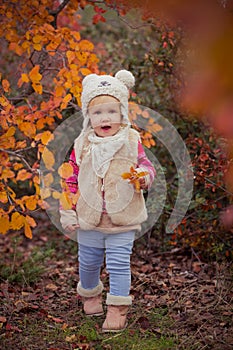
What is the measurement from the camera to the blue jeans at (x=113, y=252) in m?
3.27

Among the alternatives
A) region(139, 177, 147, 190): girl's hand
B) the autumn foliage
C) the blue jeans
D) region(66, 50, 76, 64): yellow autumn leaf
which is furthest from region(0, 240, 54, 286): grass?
region(66, 50, 76, 64): yellow autumn leaf

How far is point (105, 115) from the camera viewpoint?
328 centimetres

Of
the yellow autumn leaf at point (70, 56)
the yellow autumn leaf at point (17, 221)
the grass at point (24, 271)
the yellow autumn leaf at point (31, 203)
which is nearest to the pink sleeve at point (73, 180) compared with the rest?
the yellow autumn leaf at point (31, 203)

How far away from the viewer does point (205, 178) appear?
406cm

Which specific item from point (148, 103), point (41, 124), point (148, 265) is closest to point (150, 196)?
point (148, 265)

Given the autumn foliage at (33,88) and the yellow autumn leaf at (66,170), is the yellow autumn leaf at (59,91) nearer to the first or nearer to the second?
the autumn foliage at (33,88)

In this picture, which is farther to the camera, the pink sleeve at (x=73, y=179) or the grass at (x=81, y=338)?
the pink sleeve at (x=73, y=179)

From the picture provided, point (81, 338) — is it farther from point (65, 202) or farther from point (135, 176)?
point (135, 176)

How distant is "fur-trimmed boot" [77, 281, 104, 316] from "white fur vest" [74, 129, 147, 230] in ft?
1.59

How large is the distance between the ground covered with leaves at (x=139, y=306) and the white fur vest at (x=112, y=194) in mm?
655

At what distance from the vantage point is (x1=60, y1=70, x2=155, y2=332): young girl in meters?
3.25

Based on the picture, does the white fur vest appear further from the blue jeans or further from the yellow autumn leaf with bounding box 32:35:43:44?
the yellow autumn leaf with bounding box 32:35:43:44

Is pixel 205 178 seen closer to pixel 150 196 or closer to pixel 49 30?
pixel 150 196

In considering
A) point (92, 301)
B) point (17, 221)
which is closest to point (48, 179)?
point (17, 221)
